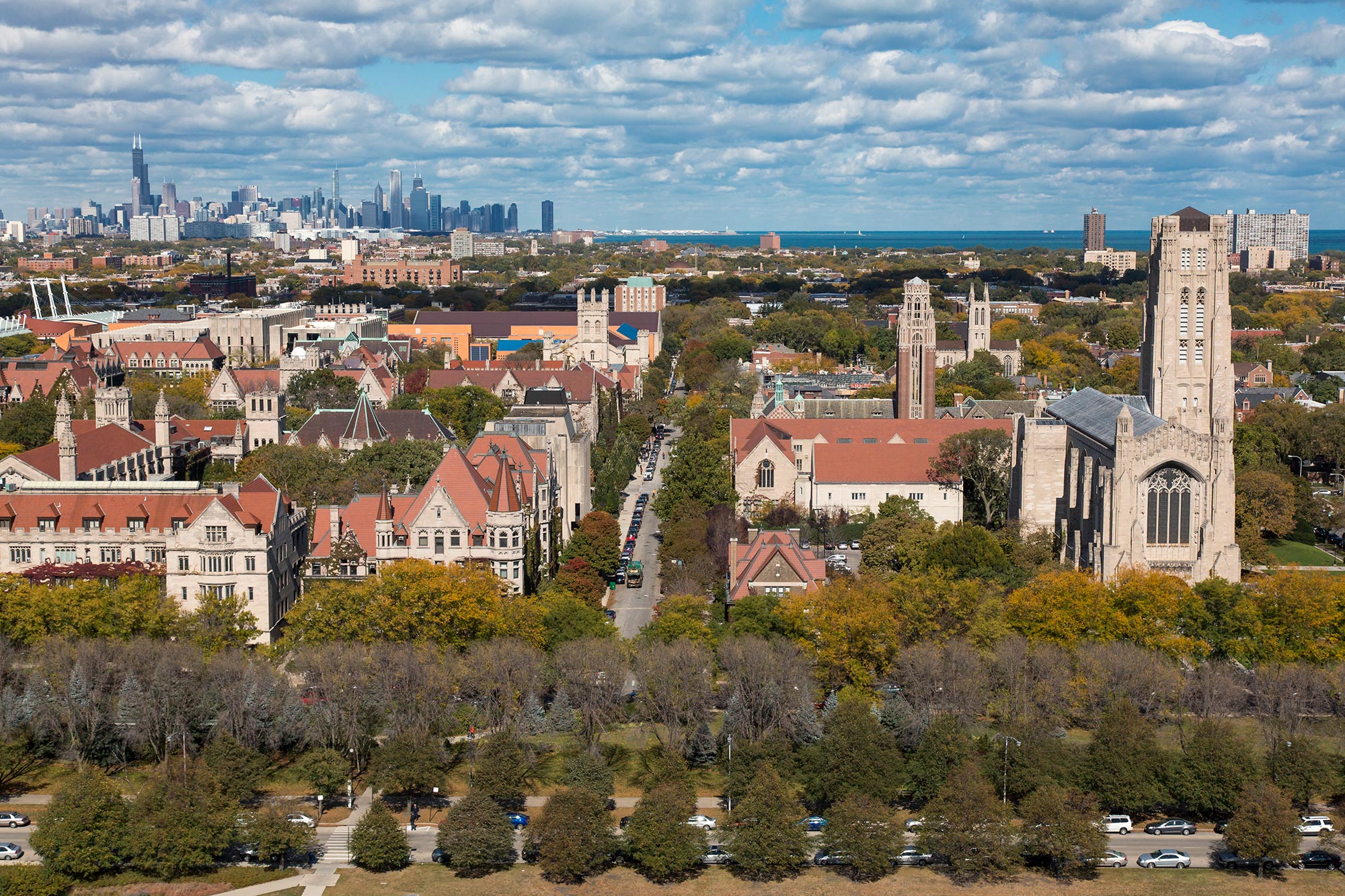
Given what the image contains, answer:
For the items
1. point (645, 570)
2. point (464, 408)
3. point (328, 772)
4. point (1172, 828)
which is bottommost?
point (1172, 828)

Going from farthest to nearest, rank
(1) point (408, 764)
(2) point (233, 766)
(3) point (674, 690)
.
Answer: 1. (3) point (674, 690)
2. (1) point (408, 764)
3. (2) point (233, 766)

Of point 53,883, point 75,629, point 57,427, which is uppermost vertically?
point 57,427

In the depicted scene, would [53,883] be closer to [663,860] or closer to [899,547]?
[663,860]

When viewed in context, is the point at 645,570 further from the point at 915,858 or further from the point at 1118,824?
the point at 1118,824

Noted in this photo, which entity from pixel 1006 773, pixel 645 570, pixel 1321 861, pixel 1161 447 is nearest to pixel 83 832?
pixel 1006 773

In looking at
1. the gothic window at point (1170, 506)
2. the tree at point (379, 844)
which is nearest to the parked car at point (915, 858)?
the tree at point (379, 844)

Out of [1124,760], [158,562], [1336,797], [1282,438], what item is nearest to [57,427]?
[158,562]
